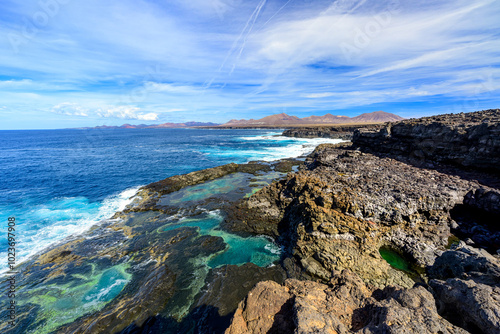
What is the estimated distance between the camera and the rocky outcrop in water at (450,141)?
18.7 metres

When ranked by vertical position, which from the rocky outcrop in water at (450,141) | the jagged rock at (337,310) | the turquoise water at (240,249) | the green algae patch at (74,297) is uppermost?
the rocky outcrop in water at (450,141)

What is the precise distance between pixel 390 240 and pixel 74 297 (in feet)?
70.4

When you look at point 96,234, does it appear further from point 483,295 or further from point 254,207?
point 483,295

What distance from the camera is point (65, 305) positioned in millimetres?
11461

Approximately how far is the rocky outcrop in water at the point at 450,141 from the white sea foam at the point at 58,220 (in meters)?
39.5

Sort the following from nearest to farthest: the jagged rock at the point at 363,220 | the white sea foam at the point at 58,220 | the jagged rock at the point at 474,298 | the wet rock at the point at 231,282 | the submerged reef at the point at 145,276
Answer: the jagged rock at the point at 474,298 < the submerged reef at the point at 145,276 < the wet rock at the point at 231,282 < the jagged rock at the point at 363,220 < the white sea foam at the point at 58,220

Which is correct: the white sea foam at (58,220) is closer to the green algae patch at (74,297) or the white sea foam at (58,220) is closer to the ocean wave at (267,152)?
the green algae patch at (74,297)

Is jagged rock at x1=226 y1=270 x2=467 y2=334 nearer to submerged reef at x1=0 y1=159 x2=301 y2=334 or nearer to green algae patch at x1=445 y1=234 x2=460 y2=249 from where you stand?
submerged reef at x1=0 y1=159 x2=301 y2=334

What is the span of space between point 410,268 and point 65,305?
21523 millimetres

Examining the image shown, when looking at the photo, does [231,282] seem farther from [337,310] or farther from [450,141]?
[450,141]

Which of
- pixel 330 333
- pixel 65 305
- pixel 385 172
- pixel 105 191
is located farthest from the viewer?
pixel 105 191

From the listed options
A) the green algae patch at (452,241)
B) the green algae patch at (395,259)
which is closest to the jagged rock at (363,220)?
the green algae patch at (452,241)

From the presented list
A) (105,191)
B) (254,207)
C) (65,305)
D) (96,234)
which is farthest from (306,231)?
(105,191)

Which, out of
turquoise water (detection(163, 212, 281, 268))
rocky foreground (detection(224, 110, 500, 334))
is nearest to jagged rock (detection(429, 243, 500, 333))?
rocky foreground (detection(224, 110, 500, 334))
